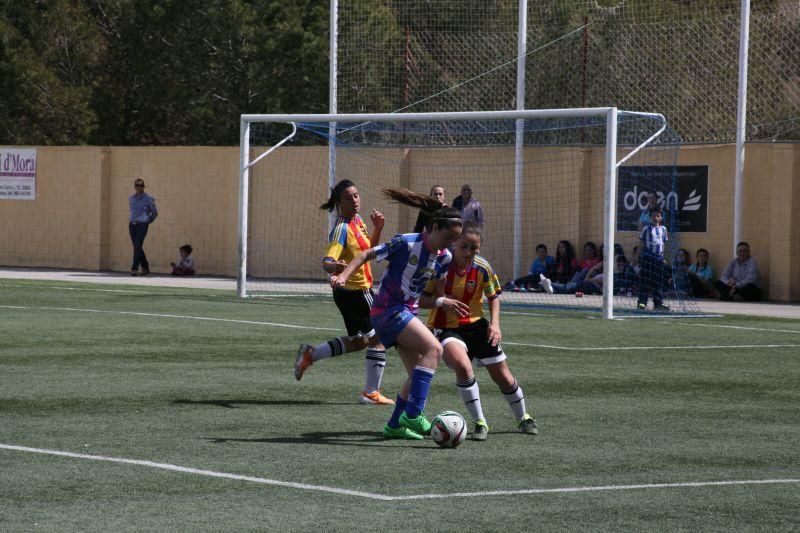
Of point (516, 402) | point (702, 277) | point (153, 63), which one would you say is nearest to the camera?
point (516, 402)

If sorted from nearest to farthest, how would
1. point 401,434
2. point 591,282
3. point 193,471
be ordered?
point 193,471 → point 401,434 → point 591,282

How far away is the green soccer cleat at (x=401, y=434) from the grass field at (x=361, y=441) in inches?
6.4

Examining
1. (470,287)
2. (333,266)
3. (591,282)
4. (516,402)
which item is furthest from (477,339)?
(591,282)

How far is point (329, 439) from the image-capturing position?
9.44 m

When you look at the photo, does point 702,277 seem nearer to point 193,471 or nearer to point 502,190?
point 502,190

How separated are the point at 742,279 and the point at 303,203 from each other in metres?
9.42

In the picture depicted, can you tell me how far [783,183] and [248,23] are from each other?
19.6 metres

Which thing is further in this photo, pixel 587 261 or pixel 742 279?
pixel 587 261

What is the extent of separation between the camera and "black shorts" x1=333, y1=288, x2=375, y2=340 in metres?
11.9

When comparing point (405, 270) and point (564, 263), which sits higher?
point (405, 270)

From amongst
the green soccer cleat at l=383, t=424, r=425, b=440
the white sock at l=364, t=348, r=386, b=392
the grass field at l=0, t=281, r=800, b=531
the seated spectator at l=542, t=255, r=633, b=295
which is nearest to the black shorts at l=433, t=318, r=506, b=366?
the grass field at l=0, t=281, r=800, b=531

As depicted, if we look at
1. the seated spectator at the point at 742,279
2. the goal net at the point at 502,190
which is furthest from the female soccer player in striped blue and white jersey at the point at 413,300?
the seated spectator at the point at 742,279

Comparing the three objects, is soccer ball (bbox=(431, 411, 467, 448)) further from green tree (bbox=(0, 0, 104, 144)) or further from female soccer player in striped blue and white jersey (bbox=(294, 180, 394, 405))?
green tree (bbox=(0, 0, 104, 144))

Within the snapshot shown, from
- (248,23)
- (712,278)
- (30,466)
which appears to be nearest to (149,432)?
(30,466)
